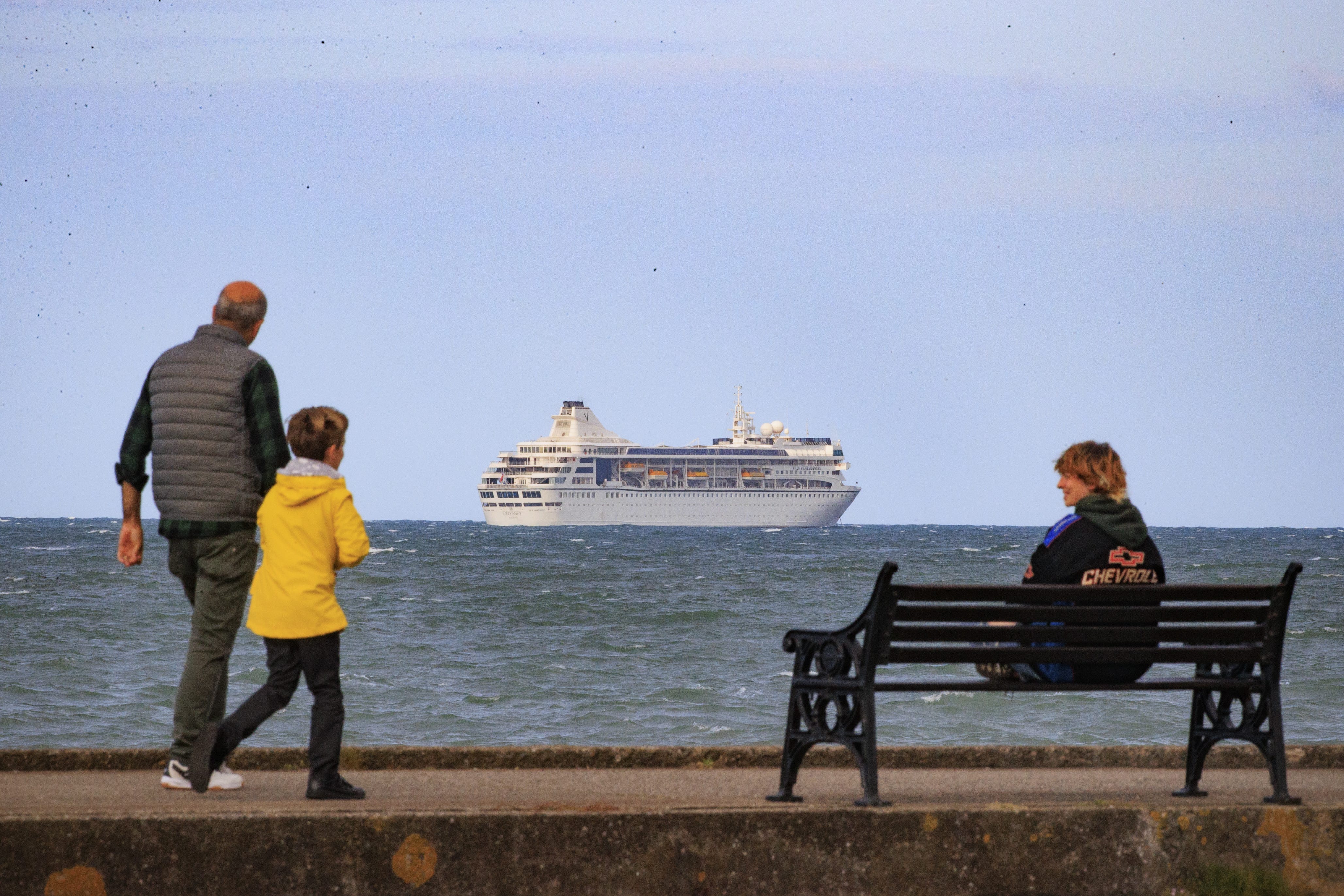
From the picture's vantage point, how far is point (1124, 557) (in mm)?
3398

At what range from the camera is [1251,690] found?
3334 mm

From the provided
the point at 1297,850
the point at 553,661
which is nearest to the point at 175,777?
the point at 1297,850

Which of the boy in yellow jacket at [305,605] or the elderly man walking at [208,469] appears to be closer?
the boy in yellow jacket at [305,605]

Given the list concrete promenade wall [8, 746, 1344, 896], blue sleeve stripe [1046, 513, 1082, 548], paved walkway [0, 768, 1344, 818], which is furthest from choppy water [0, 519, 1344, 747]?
concrete promenade wall [8, 746, 1344, 896]

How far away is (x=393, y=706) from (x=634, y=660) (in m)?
3.69

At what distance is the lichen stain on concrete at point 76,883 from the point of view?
8.88ft

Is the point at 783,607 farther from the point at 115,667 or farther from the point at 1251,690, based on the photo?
the point at 1251,690

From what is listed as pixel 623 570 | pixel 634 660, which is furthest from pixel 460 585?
pixel 634 660

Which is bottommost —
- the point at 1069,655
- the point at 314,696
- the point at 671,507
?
the point at 671,507

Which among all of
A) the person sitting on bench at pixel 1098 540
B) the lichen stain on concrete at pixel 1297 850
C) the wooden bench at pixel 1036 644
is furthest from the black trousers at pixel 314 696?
the lichen stain on concrete at pixel 1297 850

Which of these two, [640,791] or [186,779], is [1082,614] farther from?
[186,779]

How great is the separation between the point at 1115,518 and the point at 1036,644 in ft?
1.34

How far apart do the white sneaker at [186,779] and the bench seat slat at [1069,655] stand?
1551mm

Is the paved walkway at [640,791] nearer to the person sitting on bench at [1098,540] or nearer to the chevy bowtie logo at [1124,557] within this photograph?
the person sitting on bench at [1098,540]
